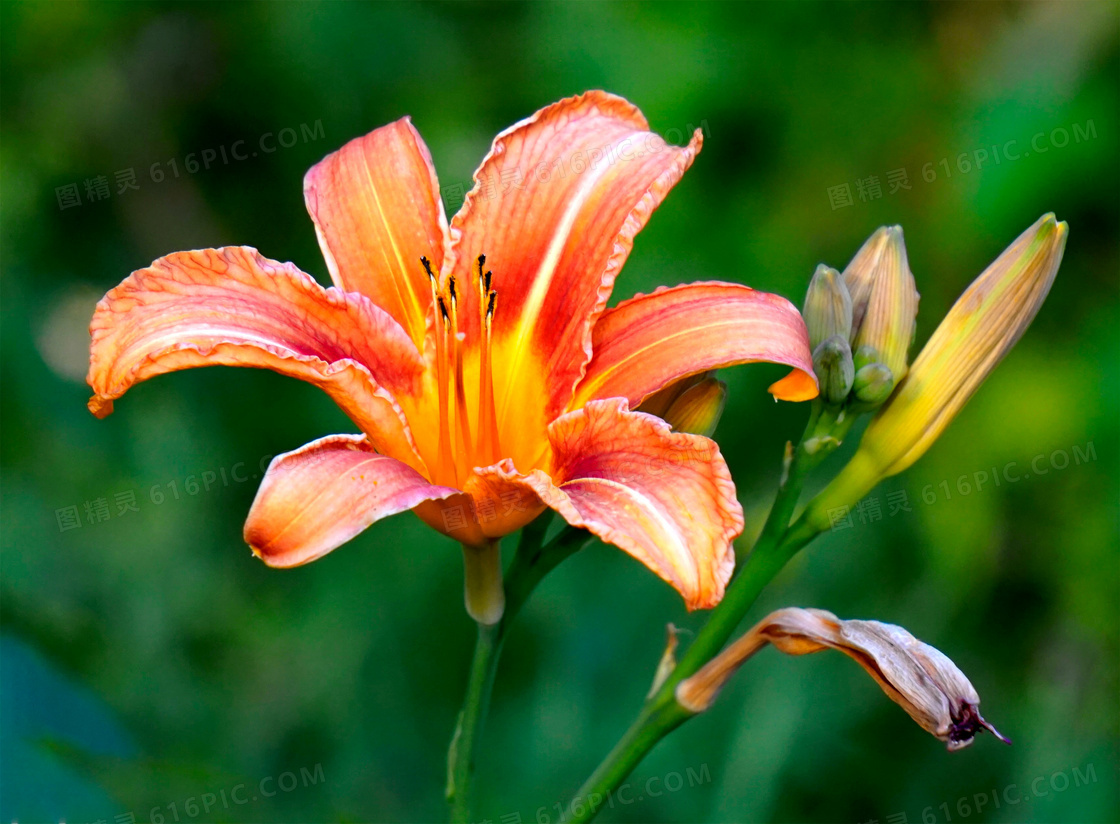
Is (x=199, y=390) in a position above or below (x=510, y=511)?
above

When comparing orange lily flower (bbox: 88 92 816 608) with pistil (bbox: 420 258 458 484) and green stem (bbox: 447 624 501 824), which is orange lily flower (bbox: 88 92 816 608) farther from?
green stem (bbox: 447 624 501 824)

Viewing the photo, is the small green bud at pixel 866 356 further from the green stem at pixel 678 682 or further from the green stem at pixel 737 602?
the green stem at pixel 678 682

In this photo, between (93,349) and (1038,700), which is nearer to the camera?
(93,349)

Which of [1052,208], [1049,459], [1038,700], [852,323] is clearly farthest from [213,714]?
[1052,208]

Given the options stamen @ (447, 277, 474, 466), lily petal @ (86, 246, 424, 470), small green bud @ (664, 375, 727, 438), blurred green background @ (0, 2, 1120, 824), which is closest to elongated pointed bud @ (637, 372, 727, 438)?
small green bud @ (664, 375, 727, 438)

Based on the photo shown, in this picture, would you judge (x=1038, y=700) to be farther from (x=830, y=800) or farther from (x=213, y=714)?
(x=213, y=714)

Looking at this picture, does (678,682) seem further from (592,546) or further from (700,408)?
(592,546)

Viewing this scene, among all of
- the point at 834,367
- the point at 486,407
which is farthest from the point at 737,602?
the point at 486,407
